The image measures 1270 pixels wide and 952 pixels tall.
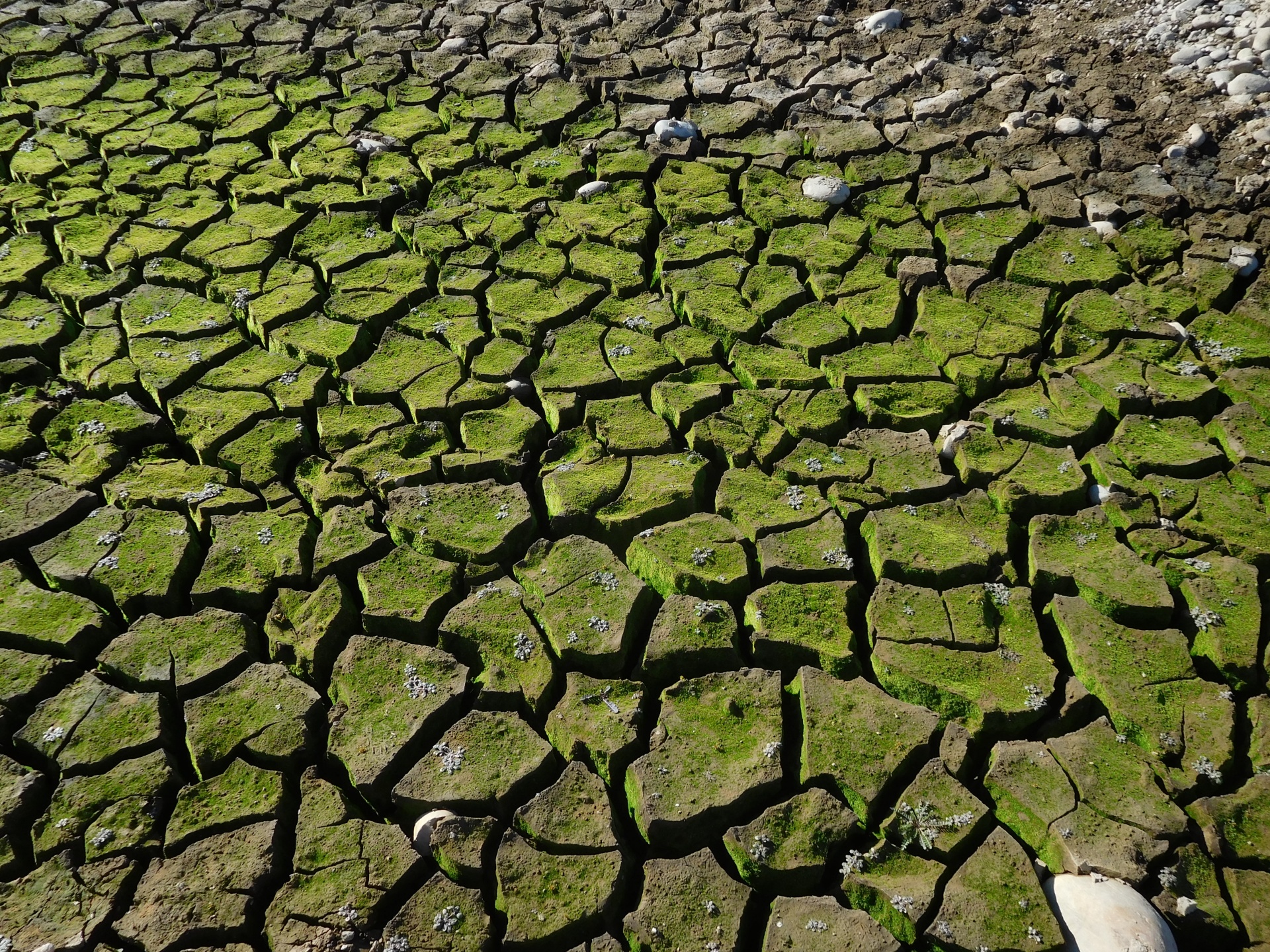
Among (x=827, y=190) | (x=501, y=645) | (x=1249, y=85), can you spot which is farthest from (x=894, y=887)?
(x=1249, y=85)

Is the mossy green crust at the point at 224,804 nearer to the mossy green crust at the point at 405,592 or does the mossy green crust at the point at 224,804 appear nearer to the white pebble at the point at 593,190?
the mossy green crust at the point at 405,592

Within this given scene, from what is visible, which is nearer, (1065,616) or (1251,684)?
(1251,684)

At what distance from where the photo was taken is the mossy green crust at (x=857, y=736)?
6.15ft

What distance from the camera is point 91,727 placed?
2.02m

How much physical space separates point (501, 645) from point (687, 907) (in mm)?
736

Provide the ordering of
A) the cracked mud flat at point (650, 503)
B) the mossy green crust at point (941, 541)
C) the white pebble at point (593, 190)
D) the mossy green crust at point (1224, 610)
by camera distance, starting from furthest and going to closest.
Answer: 1. the white pebble at point (593, 190)
2. the mossy green crust at point (941, 541)
3. the mossy green crust at point (1224, 610)
4. the cracked mud flat at point (650, 503)

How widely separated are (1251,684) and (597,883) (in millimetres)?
1477

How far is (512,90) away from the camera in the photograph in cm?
421

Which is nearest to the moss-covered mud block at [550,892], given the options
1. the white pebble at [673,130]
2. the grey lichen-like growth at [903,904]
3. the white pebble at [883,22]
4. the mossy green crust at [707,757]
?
the mossy green crust at [707,757]

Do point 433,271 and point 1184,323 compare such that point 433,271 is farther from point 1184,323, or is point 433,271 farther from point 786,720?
point 1184,323

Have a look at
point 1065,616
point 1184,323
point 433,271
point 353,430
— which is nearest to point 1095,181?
point 1184,323

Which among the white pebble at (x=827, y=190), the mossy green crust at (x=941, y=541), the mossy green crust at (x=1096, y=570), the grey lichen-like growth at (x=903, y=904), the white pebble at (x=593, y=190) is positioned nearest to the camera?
the grey lichen-like growth at (x=903, y=904)

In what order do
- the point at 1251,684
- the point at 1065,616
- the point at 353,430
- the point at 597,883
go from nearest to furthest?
the point at 597,883 < the point at 1251,684 < the point at 1065,616 < the point at 353,430

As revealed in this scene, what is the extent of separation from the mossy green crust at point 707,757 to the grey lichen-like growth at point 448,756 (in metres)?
0.36
